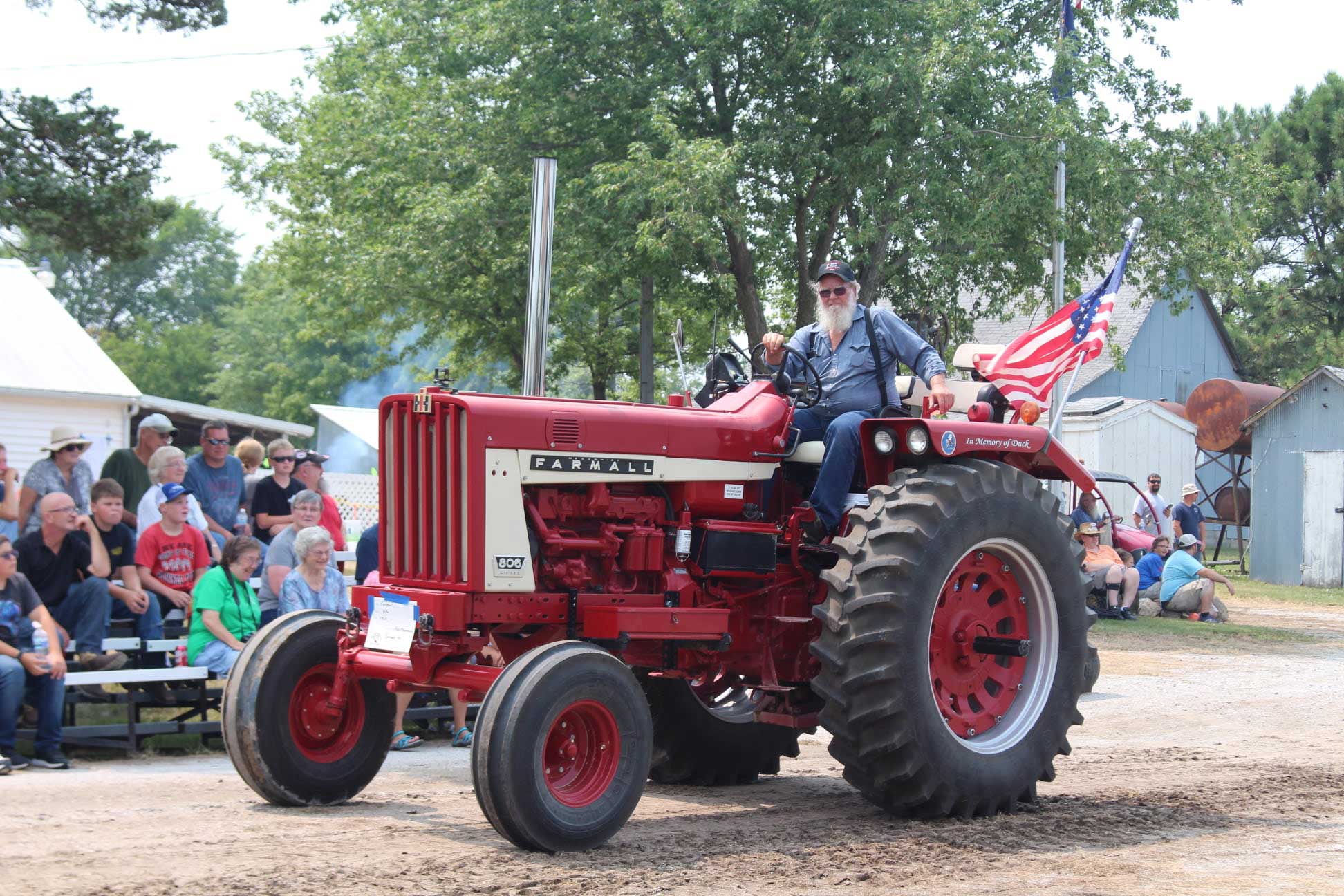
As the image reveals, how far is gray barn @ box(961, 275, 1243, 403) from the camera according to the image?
3797 centimetres

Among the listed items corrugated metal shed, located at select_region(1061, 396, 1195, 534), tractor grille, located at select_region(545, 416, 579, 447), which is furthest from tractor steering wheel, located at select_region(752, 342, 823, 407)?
corrugated metal shed, located at select_region(1061, 396, 1195, 534)

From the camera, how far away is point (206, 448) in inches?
429

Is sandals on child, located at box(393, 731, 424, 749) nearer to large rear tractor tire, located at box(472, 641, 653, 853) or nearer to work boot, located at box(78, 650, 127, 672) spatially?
work boot, located at box(78, 650, 127, 672)

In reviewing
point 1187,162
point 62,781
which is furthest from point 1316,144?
point 62,781

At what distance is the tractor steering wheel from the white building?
50.9 feet

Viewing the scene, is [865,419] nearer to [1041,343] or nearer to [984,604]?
[984,604]

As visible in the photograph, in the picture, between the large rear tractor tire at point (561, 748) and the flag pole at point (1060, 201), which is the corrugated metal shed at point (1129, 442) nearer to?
the flag pole at point (1060, 201)

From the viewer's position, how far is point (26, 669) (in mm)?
7691

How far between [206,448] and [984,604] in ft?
20.3

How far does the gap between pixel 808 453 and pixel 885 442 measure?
15.9 inches

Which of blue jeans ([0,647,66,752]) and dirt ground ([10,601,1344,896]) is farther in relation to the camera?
blue jeans ([0,647,66,752])

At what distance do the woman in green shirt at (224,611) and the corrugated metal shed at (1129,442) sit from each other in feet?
66.7

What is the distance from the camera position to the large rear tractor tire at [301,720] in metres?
6.33

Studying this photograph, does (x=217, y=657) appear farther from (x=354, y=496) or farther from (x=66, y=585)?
(x=354, y=496)
